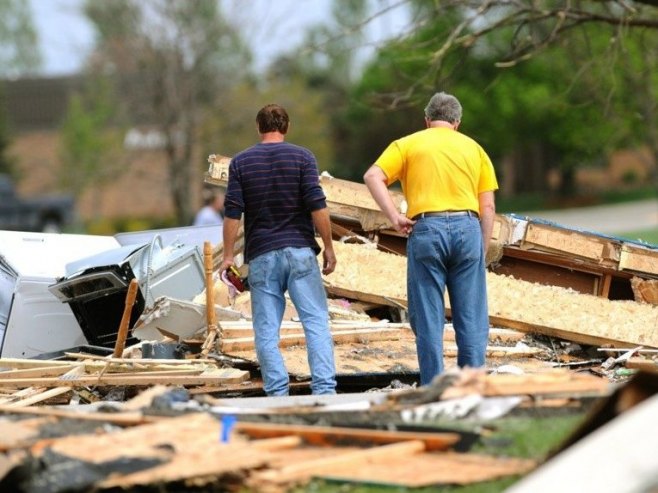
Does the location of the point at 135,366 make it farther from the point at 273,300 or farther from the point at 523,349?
the point at 523,349

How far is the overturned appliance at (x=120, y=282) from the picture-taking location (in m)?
10.2

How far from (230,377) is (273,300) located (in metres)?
0.72

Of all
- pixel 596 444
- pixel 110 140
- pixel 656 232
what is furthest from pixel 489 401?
pixel 110 140

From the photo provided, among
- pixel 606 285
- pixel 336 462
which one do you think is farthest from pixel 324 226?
pixel 606 285

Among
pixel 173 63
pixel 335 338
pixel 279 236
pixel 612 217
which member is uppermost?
pixel 173 63

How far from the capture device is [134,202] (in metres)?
61.0

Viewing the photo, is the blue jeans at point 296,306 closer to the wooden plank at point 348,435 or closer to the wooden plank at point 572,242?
the wooden plank at point 348,435

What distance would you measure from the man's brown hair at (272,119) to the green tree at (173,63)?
28358 mm

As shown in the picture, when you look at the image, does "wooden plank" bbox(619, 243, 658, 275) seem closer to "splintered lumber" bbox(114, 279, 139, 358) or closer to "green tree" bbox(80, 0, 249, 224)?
"splintered lumber" bbox(114, 279, 139, 358)

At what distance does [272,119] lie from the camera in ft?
27.0

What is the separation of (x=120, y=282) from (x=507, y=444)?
549 centimetres

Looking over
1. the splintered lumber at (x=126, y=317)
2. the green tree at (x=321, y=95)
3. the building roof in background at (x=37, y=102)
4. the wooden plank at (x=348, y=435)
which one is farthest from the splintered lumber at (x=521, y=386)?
the building roof in background at (x=37, y=102)

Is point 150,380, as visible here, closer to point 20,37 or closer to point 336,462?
point 336,462

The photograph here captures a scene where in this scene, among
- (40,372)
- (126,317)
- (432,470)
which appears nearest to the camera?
(432,470)
